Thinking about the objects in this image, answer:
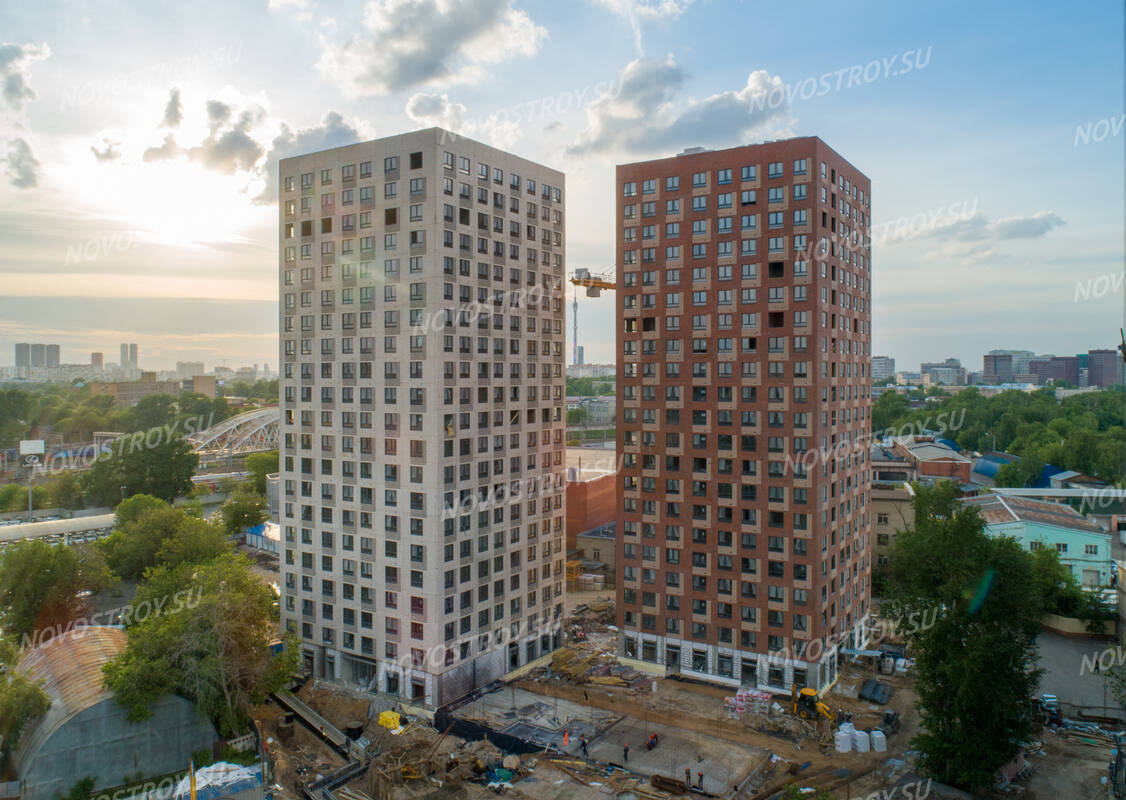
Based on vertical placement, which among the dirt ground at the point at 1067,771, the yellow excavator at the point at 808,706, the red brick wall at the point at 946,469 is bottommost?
the dirt ground at the point at 1067,771

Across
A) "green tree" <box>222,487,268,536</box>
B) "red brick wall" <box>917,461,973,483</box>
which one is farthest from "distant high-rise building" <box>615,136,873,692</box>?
"green tree" <box>222,487,268,536</box>

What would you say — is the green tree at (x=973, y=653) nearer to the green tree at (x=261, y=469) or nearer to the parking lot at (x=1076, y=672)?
the parking lot at (x=1076, y=672)

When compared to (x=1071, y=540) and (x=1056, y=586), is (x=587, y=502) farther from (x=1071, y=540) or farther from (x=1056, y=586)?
(x=1071, y=540)

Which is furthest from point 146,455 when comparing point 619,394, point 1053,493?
point 1053,493

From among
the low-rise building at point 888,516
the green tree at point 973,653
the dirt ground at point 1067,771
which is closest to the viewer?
the green tree at point 973,653

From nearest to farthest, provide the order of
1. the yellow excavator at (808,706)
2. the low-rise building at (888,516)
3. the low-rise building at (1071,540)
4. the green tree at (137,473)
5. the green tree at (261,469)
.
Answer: the yellow excavator at (808,706)
the low-rise building at (1071,540)
the low-rise building at (888,516)
the green tree at (137,473)
the green tree at (261,469)

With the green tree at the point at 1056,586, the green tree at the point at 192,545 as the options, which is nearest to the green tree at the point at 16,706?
the green tree at the point at 192,545
